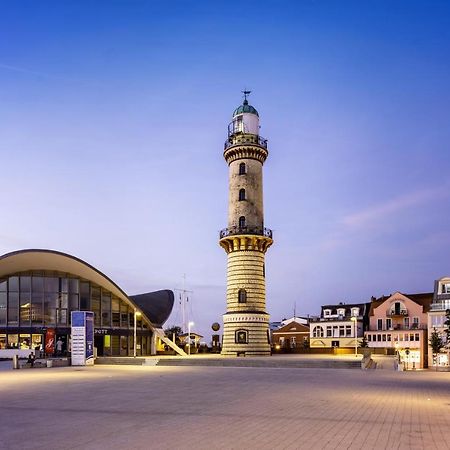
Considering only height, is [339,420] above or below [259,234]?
below

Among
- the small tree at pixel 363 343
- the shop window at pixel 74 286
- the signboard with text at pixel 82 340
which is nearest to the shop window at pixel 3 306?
the shop window at pixel 74 286

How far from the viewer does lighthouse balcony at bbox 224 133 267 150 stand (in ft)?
180

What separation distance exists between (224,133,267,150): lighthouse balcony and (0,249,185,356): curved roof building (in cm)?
1851

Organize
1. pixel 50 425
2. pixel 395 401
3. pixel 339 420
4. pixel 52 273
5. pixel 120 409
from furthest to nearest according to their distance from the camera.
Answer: pixel 52 273 → pixel 395 401 → pixel 120 409 → pixel 339 420 → pixel 50 425

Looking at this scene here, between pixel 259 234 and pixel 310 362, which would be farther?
pixel 259 234

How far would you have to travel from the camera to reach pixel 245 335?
51906mm

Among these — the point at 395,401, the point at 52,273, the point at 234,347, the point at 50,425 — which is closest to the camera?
the point at 50,425

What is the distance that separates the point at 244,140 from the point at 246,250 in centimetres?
1095

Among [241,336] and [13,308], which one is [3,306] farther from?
[241,336]

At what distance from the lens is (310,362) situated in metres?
38.2

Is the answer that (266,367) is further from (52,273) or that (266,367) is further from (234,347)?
(52,273)

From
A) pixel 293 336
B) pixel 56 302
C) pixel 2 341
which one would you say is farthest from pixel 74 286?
pixel 293 336

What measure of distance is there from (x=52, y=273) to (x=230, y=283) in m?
18.1

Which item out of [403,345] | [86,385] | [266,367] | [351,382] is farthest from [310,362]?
[403,345]
